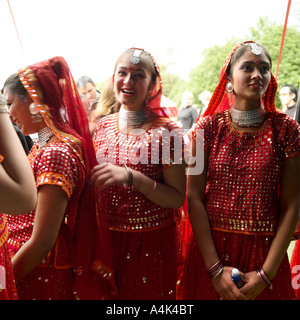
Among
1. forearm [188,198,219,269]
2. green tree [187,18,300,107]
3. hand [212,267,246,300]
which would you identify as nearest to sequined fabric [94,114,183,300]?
forearm [188,198,219,269]

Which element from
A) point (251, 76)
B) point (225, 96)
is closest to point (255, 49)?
point (251, 76)

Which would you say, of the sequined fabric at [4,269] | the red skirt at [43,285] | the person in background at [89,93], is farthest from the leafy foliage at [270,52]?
the sequined fabric at [4,269]

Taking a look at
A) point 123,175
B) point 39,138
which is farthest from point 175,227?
point 39,138

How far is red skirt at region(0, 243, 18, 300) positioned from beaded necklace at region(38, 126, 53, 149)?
0.40m

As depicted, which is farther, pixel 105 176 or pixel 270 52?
pixel 270 52

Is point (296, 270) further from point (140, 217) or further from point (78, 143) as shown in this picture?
point (78, 143)

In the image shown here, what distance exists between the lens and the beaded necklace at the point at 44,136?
1195 mm

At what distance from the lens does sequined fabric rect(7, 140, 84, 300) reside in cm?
110

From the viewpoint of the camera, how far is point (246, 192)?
134 cm

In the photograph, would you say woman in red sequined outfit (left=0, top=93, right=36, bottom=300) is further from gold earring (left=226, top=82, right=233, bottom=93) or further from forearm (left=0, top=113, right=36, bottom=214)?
→ gold earring (left=226, top=82, right=233, bottom=93)

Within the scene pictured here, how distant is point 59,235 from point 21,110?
1.62 ft

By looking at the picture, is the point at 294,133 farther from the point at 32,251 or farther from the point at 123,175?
the point at 32,251

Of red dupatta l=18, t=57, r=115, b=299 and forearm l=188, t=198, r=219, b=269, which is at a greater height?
red dupatta l=18, t=57, r=115, b=299

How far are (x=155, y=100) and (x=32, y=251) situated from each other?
0.79 metres
